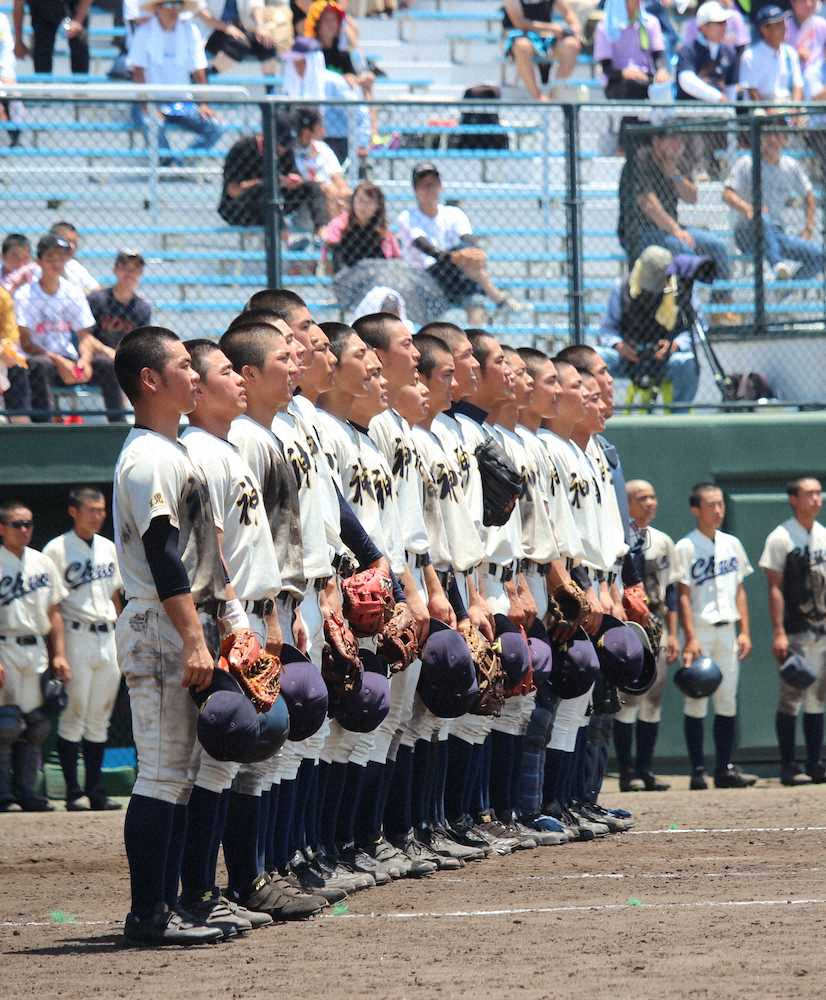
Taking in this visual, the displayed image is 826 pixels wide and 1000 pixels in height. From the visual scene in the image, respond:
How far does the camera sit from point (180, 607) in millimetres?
6250

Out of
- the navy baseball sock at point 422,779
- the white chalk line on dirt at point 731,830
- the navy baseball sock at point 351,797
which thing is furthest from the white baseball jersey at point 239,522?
the white chalk line on dirt at point 731,830

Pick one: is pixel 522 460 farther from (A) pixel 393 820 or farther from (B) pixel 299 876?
(B) pixel 299 876

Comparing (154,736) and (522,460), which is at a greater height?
(522,460)

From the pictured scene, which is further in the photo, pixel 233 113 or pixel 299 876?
pixel 233 113

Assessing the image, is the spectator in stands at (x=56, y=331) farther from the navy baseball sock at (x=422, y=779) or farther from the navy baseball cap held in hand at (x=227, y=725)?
the navy baseball cap held in hand at (x=227, y=725)

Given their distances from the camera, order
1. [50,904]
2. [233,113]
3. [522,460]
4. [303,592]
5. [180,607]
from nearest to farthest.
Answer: [180,607]
[303,592]
[50,904]
[522,460]
[233,113]

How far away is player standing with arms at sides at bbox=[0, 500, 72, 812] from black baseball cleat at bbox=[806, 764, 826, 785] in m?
5.03

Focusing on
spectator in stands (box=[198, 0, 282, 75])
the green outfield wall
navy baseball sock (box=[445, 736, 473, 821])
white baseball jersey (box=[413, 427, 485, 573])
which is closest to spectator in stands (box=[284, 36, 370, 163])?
spectator in stands (box=[198, 0, 282, 75])

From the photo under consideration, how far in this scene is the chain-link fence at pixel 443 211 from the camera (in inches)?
520

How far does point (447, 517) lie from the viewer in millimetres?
9008

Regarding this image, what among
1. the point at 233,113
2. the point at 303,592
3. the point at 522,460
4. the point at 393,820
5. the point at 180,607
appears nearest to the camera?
the point at 180,607

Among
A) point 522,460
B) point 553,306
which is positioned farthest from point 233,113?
point 522,460

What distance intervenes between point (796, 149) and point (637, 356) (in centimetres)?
193

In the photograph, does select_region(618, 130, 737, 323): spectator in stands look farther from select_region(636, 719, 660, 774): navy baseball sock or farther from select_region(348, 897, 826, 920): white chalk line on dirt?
select_region(348, 897, 826, 920): white chalk line on dirt
